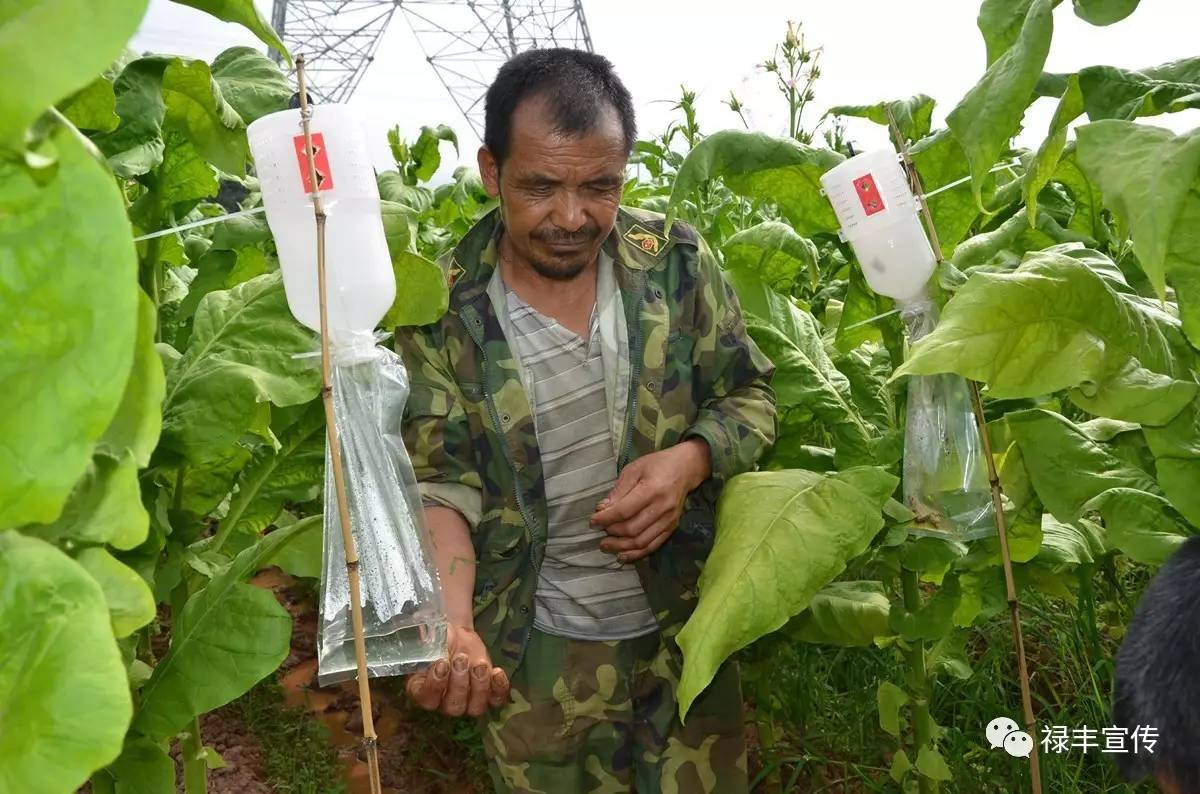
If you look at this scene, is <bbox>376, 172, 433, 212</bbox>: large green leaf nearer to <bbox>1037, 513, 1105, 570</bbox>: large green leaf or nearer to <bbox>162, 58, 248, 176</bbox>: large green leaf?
<bbox>162, 58, 248, 176</bbox>: large green leaf

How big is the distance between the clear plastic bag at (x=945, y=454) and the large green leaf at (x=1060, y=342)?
9.9 inches

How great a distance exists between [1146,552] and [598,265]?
2.94 ft

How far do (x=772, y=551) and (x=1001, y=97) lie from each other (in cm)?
57

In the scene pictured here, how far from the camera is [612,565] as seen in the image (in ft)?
6.10

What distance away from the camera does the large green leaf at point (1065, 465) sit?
4.54ft

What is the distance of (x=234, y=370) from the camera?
50.6 inches

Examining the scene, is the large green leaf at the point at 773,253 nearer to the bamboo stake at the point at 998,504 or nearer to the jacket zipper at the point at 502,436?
the bamboo stake at the point at 998,504

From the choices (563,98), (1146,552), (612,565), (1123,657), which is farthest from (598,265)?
(1123,657)

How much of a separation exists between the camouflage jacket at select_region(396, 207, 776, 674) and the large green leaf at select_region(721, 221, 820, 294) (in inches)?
2.2

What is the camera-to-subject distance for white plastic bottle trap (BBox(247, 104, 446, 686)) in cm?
111

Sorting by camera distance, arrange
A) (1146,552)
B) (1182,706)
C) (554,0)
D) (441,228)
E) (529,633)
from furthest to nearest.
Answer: (554,0), (441,228), (529,633), (1146,552), (1182,706)

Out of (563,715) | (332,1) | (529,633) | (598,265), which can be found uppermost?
(332,1)

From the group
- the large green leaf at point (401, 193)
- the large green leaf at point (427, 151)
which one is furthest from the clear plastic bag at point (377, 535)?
the large green leaf at point (427, 151)

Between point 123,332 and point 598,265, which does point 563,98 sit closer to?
point 598,265
